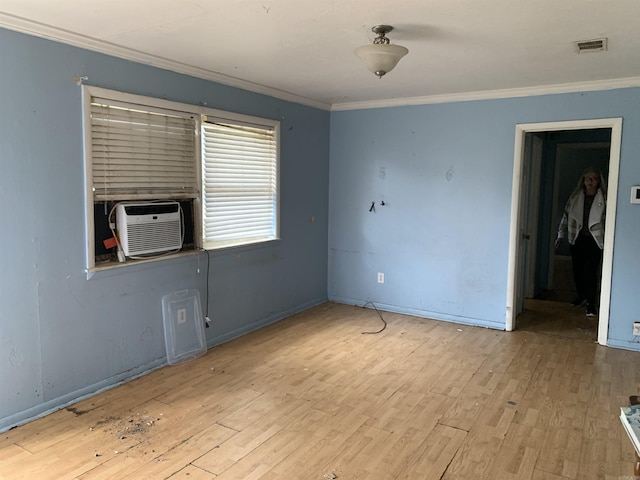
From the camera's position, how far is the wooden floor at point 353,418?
98.5 inches

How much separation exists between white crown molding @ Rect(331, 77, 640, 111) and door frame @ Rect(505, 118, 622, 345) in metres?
0.28

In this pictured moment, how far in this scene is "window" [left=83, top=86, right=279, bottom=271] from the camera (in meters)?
3.23

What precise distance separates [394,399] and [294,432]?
78 cm

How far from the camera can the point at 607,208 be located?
167 inches

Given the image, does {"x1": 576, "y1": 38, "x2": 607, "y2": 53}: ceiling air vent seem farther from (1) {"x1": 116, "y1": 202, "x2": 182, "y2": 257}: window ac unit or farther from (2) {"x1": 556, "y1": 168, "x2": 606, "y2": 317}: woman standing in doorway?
(1) {"x1": 116, "y1": 202, "x2": 182, "y2": 257}: window ac unit

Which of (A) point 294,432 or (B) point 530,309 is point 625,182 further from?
(A) point 294,432

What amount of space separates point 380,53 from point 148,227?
2.00m

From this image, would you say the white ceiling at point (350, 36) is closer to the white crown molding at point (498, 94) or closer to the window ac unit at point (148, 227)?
the white crown molding at point (498, 94)

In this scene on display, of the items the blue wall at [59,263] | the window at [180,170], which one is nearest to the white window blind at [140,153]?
the window at [180,170]

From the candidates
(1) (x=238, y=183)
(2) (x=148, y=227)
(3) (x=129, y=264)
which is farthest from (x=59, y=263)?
(1) (x=238, y=183)

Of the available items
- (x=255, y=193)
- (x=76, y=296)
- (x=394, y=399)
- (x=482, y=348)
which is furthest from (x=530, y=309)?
(x=76, y=296)

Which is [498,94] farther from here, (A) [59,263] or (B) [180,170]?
(A) [59,263]

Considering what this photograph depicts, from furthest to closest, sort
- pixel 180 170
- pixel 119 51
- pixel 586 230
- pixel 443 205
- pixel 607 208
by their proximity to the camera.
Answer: pixel 586 230
pixel 443 205
pixel 607 208
pixel 180 170
pixel 119 51

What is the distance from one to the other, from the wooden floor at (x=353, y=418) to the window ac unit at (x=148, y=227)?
0.95m
